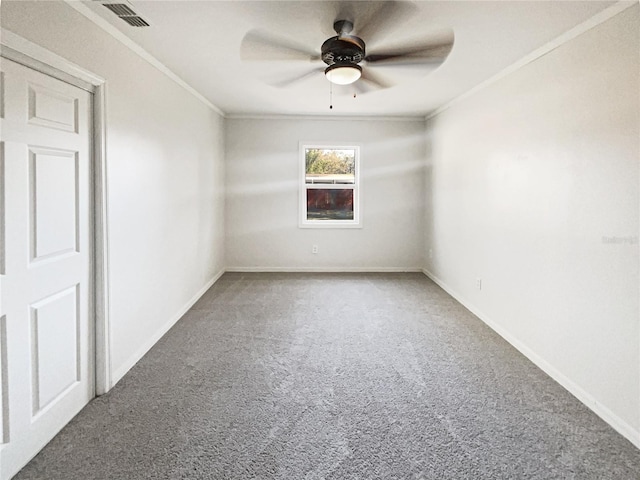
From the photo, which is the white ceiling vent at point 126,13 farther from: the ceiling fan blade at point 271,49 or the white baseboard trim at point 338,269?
the white baseboard trim at point 338,269

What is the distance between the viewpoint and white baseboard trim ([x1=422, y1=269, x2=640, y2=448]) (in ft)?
6.75

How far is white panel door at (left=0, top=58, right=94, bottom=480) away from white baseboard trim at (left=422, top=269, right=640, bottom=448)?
2977mm

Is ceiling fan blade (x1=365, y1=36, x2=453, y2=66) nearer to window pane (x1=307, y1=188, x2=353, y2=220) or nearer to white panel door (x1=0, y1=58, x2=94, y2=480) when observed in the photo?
white panel door (x1=0, y1=58, x2=94, y2=480)

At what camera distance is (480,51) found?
9.79ft

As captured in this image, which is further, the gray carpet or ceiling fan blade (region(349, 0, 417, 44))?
ceiling fan blade (region(349, 0, 417, 44))

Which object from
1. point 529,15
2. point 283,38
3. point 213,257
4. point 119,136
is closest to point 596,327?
Answer: point 529,15

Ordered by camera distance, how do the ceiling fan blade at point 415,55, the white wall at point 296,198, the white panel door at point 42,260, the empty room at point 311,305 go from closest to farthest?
1. the white panel door at point 42,260
2. the empty room at point 311,305
3. the ceiling fan blade at point 415,55
4. the white wall at point 296,198

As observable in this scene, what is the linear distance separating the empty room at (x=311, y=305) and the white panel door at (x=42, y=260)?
12mm

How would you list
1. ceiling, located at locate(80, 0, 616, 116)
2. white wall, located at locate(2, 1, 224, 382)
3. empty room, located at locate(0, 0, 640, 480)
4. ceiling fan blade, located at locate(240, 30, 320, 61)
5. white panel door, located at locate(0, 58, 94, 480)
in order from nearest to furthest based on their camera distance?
white panel door, located at locate(0, 58, 94, 480)
empty room, located at locate(0, 0, 640, 480)
white wall, located at locate(2, 1, 224, 382)
ceiling, located at locate(80, 0, 616, 116)
ceiling fan blade, located at locate(240, 30, 320, 61)

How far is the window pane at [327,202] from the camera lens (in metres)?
6.12

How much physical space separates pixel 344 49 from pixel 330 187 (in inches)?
142

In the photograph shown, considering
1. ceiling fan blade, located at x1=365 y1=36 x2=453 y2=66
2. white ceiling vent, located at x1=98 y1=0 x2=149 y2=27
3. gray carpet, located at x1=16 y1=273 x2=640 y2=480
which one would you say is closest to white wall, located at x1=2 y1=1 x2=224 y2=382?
white ceiling vent, located at x1=98 y1=0 x2=149 y2=27

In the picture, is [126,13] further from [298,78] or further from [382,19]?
[382,19]

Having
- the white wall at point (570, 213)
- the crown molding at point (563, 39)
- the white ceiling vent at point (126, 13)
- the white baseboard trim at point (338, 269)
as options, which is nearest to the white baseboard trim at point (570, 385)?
the white wall at point (570, 213)
